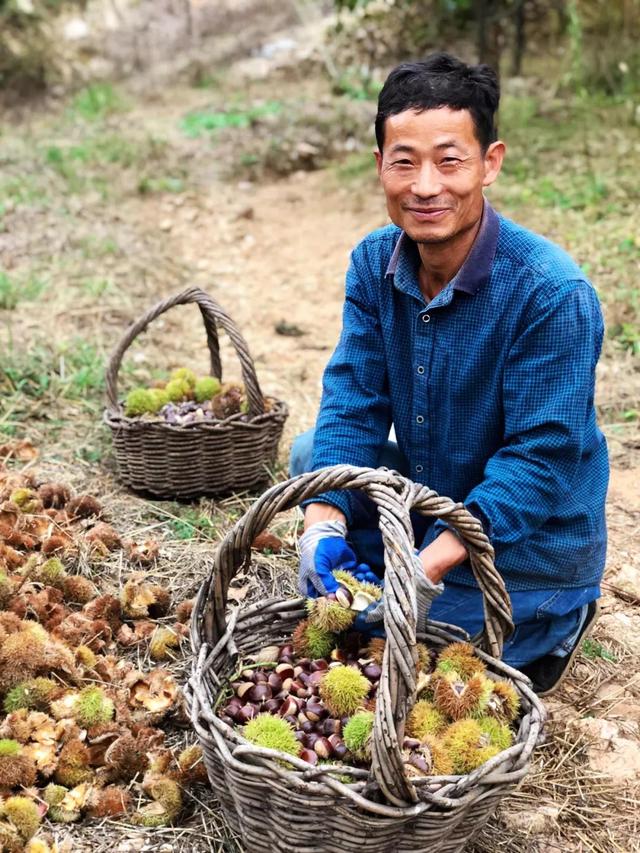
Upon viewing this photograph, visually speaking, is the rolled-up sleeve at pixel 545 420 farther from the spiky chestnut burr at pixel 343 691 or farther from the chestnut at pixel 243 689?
the chestnut at pixel 243 689

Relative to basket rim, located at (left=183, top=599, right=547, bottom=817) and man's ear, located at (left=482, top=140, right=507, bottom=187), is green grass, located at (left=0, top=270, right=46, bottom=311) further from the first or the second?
basket rim, located at (left=183, top=599, right=547, bottom=817)

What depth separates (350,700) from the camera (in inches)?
74.4

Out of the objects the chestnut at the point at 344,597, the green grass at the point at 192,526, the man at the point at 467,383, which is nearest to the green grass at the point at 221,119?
the green grass at the point at 192,526

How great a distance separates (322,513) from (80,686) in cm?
73

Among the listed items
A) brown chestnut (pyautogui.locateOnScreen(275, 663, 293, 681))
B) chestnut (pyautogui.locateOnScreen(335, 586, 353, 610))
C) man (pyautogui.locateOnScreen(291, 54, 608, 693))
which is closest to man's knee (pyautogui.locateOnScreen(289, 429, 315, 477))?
man (pyautogui.locateOnScreen(291, 54, 608, 693))

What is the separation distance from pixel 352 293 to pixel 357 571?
784mm

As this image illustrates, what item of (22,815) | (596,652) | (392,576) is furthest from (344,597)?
(596,652)

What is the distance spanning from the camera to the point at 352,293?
2.56 m

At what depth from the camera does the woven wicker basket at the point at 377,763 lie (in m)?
1.58

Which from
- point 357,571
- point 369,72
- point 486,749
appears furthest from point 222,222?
point 486,749

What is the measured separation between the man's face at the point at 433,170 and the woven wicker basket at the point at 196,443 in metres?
1.22

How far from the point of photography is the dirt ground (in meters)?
2.25

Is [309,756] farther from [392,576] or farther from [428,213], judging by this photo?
[428,213]

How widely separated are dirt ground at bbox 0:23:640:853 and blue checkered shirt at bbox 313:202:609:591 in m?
0.46
